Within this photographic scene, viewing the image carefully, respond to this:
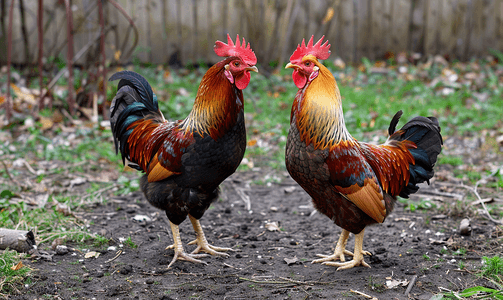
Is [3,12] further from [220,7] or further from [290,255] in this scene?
[290,255]

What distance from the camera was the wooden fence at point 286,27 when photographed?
9.51 metres

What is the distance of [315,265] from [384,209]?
78 centimetres

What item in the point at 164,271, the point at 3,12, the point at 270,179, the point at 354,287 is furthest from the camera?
the point at 3,12

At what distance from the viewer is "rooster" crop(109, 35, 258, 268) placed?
3475mm

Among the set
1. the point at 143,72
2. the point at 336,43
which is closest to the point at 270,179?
the point at 143,72

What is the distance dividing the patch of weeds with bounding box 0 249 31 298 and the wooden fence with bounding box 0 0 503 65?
683 cm

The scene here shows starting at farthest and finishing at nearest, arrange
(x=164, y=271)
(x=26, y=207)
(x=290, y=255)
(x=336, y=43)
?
1. (x=336, y=43)
2. (x=26, y=207)
3. (x=290, y=255)
4. (x=164, y=271)

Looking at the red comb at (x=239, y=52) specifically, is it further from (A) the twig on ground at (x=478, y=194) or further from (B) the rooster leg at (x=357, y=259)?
(A) the twig on ground at (x=478, y=194)

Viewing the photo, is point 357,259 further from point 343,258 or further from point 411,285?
point 411,285

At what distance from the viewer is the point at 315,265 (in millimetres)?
3693

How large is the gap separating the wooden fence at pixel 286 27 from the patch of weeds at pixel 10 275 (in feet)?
22.4

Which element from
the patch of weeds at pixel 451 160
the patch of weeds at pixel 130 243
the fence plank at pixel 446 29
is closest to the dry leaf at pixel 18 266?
the patch of weeds at pixel 130 243

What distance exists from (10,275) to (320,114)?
2.57 metres

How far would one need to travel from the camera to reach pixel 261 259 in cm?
380
